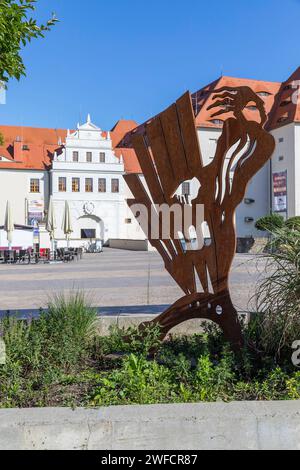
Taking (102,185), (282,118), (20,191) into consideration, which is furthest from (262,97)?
(20,191)

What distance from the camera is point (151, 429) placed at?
2910 millimetres

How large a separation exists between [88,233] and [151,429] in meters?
50.7

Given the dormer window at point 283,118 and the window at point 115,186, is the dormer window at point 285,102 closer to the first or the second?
the dormer window at point 283,118

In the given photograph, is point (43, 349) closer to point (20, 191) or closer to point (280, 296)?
point (280, 296)

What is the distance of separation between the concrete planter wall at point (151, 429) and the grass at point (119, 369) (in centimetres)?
26

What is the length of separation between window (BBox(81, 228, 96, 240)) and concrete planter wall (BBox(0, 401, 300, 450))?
165 feet

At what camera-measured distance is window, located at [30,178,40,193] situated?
2089 inches

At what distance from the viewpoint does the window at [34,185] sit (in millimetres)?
53062

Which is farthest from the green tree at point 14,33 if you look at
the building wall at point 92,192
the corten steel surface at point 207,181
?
the building wall at point 92,192

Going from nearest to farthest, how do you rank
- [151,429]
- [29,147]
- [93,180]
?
[151,429] → [93,180] → [29,147]

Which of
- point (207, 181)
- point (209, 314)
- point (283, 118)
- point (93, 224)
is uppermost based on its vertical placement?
point (283, 118)

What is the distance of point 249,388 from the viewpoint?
11.5ft

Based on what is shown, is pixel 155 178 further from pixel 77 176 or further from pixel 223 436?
pixel 77 176

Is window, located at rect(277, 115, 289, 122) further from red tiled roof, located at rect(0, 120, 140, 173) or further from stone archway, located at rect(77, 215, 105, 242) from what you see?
stone archway, located at rect(77, 215, 105, 242)
